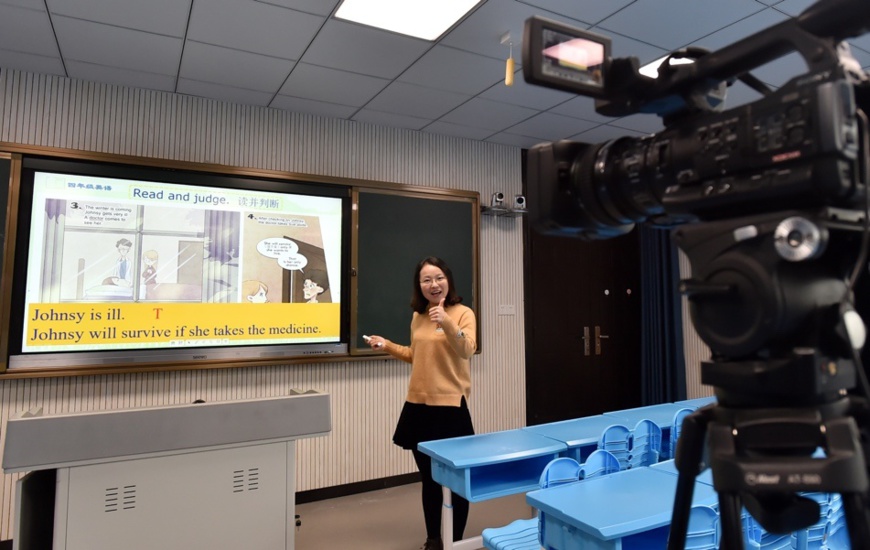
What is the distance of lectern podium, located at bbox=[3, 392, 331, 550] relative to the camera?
1794mm

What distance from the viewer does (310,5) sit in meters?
2.24

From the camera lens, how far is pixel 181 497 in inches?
78.1

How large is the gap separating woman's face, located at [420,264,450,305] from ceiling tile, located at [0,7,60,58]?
210cm

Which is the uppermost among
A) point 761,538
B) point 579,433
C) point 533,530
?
point 579,433

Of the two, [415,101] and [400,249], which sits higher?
[415,101]

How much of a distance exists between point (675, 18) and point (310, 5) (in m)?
1.68

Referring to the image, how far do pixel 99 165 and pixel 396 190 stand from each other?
1.86 meters

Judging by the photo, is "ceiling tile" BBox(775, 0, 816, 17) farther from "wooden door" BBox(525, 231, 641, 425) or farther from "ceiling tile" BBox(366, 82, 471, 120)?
"wooden door" BBox(525, 231, 641, 425)

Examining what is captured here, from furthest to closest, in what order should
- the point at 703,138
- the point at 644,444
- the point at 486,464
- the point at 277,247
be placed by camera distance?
the point at 277,247, the point at 644,444, the point at 486,464, the point at 703,138

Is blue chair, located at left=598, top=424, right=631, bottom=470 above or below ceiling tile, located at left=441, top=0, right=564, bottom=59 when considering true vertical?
below

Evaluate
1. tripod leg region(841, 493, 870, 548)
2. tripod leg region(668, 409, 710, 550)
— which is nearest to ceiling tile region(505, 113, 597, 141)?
tripod leg region(668, 409, 710, 550)

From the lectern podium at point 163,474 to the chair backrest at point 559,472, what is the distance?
1.01m

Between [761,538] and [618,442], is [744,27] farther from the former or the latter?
[761,538]

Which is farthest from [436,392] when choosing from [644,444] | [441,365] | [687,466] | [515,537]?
[687,466]
